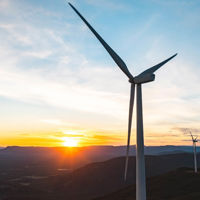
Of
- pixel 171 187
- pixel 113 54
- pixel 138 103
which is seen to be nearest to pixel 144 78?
pixel 138 103

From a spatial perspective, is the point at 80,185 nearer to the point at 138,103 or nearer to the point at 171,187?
the point at 171,187

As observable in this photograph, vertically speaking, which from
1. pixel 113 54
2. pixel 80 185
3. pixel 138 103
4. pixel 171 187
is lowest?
pixel 80 185

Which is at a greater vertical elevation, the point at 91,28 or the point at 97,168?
the point at 91,28

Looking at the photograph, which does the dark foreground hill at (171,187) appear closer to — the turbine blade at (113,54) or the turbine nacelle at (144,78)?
the turbine nacelle at (144,78)

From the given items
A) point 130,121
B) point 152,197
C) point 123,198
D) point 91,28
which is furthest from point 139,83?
point 123,198

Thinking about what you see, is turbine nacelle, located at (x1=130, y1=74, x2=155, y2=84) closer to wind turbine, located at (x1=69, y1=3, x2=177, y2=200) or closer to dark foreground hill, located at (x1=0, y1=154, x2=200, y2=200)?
wind turbine, located at (x1=69, y1=3, x2=177, y2=200)

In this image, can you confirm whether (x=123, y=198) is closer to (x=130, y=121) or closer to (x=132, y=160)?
(x=130, y=121)

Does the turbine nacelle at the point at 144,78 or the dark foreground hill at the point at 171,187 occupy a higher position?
the turbine nacelle at the point at 144,78

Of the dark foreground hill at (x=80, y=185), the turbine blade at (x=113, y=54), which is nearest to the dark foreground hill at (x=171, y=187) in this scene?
the dark foreground hill at (x=80, y=185)

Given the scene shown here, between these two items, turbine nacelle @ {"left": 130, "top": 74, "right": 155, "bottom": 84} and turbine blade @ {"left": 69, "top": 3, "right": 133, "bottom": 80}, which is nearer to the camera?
turbine nacelle @ {"left": 130, "top": 74, "right": 155, "bottom": 84}

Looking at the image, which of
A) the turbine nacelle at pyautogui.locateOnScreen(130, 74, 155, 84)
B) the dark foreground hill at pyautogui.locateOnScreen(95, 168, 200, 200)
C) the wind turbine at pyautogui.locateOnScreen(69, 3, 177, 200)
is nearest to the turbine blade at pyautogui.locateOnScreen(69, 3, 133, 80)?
the wind turbine at pyautogui.locateOnScreen(69, 3, 177, 200)

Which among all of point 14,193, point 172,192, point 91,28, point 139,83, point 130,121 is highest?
point 91,28
